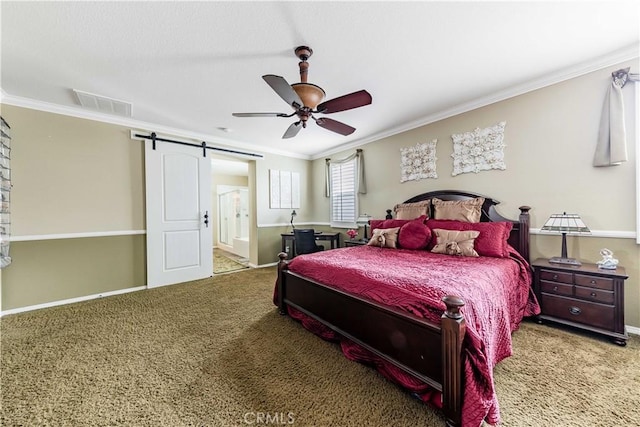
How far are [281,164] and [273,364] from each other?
4355mm

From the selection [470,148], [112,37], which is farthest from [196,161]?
[470,148]

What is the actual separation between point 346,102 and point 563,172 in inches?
97.8

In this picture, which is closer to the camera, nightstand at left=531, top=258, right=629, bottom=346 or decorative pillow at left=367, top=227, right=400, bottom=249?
nightstand at left=531, top=258, right=629, bottom=346

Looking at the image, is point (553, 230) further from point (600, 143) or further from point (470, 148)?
point (470, 148)

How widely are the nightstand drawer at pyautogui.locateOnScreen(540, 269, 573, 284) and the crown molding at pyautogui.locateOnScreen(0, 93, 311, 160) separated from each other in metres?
4.84

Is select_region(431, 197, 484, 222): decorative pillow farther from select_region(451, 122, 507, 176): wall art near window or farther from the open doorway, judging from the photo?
the open doorway

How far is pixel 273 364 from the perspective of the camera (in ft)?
6.20

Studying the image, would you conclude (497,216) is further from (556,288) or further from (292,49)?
(292,49)

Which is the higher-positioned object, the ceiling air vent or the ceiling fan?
the ceiling air vent

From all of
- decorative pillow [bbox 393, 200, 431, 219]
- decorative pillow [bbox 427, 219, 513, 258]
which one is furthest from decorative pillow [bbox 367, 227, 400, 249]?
decorative pillow [bbox 427, 219, 513, 258]

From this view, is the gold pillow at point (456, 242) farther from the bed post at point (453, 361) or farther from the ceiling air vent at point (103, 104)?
the ceiling air vent at point (103, 104)

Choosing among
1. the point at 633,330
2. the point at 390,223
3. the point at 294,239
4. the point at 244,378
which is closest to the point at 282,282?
the point at 244,378

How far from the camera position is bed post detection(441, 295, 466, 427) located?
128cm

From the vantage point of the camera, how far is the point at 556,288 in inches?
94.0
